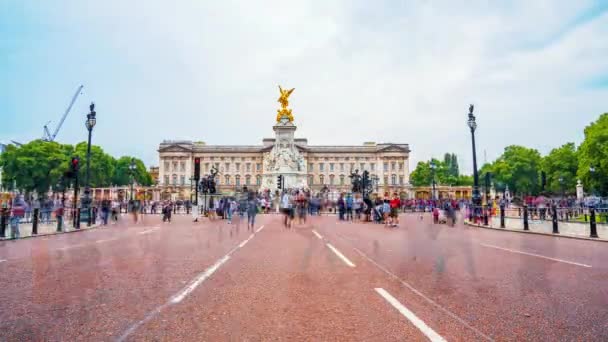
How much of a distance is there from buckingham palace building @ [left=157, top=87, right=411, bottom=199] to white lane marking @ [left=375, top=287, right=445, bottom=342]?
11733 centimetres

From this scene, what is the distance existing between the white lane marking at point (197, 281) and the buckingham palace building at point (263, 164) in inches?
4481

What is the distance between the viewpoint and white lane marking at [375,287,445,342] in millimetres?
4258

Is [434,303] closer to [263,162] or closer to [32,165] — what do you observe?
[32,165]

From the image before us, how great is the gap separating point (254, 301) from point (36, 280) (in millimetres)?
4638

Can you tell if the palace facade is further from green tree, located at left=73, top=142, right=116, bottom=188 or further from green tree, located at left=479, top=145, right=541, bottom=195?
green tree, located at left=479, top=145, right=541, bottom=195

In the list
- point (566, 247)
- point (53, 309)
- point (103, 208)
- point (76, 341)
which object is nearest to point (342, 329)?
point (76, 341)

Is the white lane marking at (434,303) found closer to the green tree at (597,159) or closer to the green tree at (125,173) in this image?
the green tree at (597,159)

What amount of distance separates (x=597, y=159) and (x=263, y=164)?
291 ft

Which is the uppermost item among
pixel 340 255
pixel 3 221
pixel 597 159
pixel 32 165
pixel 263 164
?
pixel 263 164

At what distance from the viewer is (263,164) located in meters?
124

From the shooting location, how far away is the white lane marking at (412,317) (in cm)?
426

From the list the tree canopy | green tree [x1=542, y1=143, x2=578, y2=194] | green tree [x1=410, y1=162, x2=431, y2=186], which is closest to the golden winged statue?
the tree canopy

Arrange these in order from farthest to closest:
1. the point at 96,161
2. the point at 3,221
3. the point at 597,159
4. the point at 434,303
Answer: the point at 96,161, the point at 597,159, the point at 3,221, the point at 434,303

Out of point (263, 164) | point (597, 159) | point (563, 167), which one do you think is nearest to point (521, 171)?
point (563, 167)
